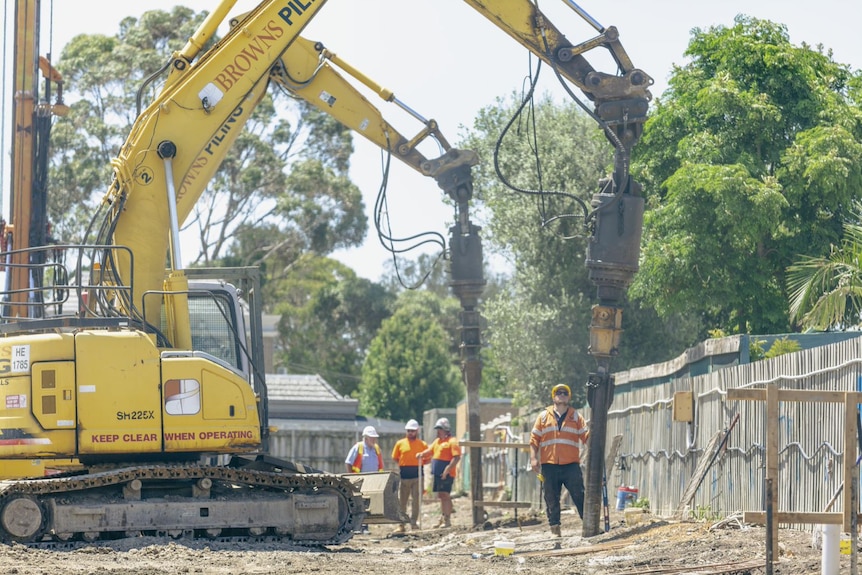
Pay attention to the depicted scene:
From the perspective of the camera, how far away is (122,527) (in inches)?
520

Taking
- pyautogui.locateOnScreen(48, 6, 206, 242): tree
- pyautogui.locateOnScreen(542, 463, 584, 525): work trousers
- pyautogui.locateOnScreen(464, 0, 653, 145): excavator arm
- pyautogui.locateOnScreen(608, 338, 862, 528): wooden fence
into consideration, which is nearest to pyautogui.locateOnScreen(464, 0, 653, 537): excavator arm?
pyautogui.locateOnScreen(464, 0, 653, 145): excavator arm

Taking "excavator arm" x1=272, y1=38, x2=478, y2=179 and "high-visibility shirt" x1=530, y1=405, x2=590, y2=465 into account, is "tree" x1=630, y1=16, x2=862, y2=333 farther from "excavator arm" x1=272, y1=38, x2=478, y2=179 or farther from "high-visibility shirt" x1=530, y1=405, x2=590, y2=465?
"high-visibility shirt" x1=530, y1=405, x2=590, y2=465

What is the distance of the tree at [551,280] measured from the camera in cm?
3247

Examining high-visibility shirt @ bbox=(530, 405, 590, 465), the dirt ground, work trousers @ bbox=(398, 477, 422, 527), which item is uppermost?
high-visibility shirt @ bbox=(530, 405, 590, 465)

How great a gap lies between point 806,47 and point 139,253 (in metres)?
15.9

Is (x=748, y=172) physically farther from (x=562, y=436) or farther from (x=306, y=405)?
(x=306, y=405)

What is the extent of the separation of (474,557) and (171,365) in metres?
3.50

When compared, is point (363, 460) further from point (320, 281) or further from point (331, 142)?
point (320, 281)

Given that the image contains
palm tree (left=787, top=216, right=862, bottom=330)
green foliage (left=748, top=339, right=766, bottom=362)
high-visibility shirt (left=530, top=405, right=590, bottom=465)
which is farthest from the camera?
green foliage (left=748, top=339, right=766, bottom=362)

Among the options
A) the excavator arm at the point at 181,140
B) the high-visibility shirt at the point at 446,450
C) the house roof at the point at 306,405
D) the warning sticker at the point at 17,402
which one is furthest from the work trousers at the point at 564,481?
the house roof at the point at 306,405

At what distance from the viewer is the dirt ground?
35.8ft

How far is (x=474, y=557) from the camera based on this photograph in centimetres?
1349

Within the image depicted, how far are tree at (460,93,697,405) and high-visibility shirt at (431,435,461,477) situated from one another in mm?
11449

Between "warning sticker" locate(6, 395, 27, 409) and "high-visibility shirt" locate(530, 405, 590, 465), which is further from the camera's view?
"high-visibility shirt" locate(530, 405, 590, 465)
